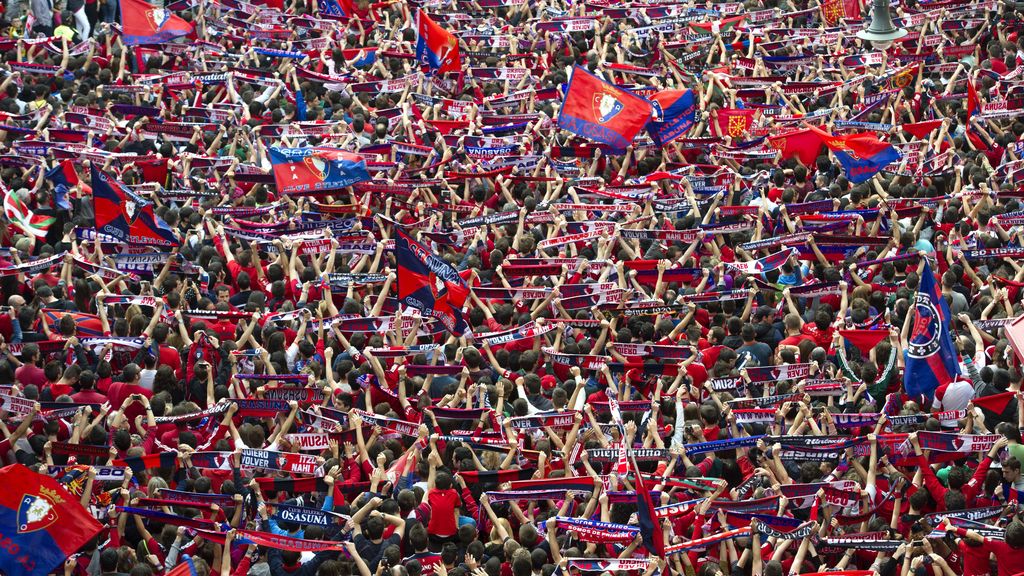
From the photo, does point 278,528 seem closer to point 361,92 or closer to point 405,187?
point 405,187

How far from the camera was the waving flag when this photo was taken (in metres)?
18.2

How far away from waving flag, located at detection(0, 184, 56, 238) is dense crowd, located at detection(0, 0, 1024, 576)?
1.7 inches

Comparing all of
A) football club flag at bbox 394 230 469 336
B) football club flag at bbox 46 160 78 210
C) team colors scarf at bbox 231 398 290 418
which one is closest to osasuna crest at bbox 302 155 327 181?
football club flag at bbox 46 160 78 210

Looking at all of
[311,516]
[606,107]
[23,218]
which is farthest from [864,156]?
[23,218]

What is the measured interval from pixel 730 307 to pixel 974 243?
254 centimetres

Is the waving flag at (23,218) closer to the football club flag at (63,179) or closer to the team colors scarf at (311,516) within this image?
the football club flag at (63,179)

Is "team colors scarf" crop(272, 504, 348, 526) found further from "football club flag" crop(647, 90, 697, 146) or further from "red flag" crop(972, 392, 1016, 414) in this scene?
"football club flag" crop(647, 90, 697, 146)

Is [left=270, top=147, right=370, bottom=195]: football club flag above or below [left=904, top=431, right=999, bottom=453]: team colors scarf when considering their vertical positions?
below

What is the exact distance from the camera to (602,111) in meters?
20.3

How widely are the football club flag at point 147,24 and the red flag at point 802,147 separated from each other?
8.49m

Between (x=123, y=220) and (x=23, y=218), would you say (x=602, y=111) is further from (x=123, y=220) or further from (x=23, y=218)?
(x=23, y=218)

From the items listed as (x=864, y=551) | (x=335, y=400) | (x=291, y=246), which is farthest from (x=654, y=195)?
(x=864, y=551)

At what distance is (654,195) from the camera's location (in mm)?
19016

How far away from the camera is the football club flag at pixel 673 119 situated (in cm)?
2027
